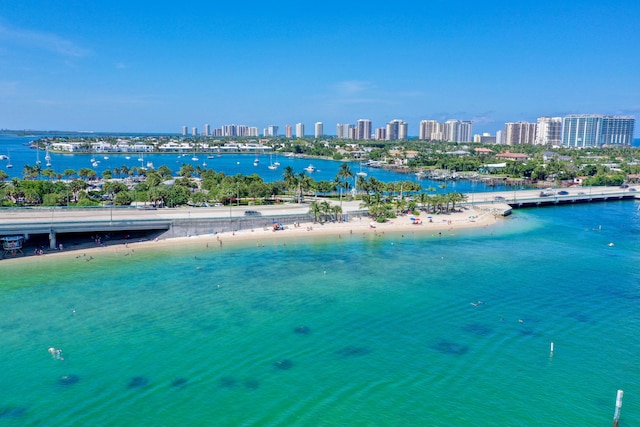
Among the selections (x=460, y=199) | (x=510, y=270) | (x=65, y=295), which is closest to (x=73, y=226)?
(x=65, y=295)

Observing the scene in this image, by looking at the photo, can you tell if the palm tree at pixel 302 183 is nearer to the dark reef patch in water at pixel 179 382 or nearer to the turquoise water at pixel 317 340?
the turquoise water at pixel 317 340

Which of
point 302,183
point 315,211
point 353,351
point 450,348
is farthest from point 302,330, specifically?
point 302,183

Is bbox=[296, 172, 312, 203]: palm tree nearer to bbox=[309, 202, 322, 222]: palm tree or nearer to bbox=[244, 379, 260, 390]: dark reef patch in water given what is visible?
bbox=[309, 202, 322, 222]: palm tree

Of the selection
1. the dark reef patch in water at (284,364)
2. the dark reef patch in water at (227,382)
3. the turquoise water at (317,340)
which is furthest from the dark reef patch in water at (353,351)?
the dark reef patch in water at (227,382)

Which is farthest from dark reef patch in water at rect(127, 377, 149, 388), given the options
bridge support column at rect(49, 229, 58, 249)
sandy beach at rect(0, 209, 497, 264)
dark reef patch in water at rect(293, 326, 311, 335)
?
bridge support column at rect(49, 229, 58, 249)

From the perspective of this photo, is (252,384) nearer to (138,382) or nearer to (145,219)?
(138,382)
